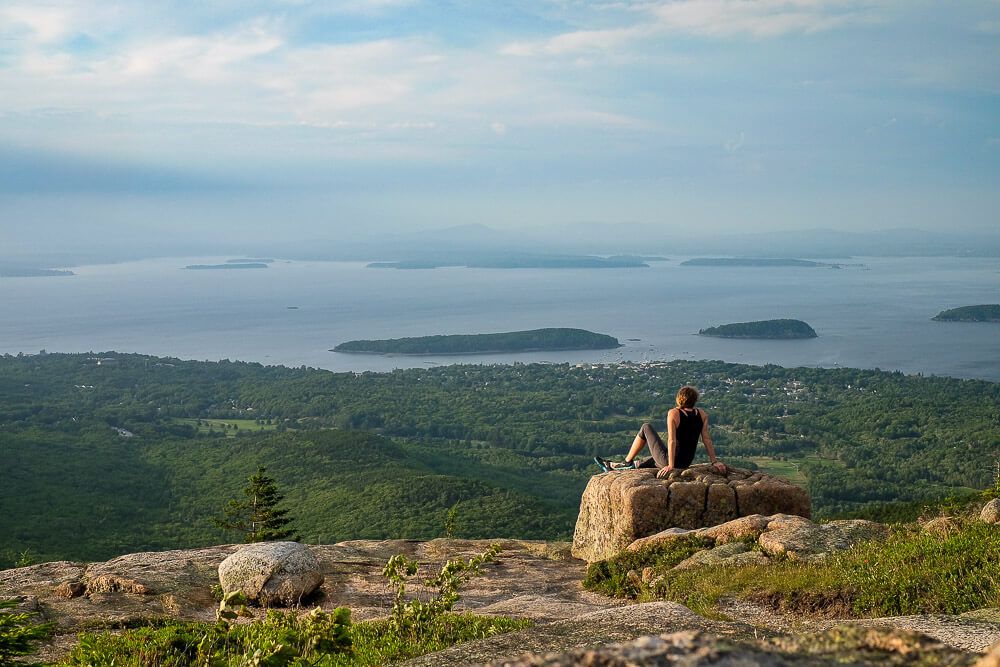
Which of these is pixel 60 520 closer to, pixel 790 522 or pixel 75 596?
pixel 75 596

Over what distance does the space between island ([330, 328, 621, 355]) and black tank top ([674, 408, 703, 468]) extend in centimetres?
12173

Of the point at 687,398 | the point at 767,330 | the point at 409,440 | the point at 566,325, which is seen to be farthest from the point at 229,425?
the point at 767,330

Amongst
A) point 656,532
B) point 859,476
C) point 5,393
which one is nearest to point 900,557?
point 656,532

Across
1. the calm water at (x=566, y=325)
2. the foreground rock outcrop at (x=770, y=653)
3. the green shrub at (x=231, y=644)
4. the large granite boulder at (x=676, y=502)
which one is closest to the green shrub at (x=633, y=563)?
the large granite boulder at (x=676, y=502)

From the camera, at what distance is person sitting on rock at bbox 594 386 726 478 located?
13141 millimetres

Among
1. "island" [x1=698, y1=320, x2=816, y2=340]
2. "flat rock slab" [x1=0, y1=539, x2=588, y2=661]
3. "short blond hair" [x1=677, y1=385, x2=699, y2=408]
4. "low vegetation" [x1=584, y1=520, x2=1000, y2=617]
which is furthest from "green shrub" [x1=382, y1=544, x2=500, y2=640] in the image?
"island" [x1=698, y1=320, x2=816, y2=340]

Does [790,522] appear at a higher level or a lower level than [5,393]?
higher

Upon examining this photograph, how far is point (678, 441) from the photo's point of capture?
44.5 feet

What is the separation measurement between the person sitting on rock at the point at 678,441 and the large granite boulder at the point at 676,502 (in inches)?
9.2

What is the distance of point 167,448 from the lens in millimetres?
A: 65000

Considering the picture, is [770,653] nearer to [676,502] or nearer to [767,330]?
[676,502]

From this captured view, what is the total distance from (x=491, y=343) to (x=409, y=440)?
205 ft

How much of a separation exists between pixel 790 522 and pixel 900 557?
3.29 meters

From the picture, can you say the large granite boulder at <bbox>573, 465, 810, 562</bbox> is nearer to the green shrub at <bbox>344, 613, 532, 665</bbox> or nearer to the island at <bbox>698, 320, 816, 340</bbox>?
the green shrub at <bbox>344, 613, 532, 665</bbox>
